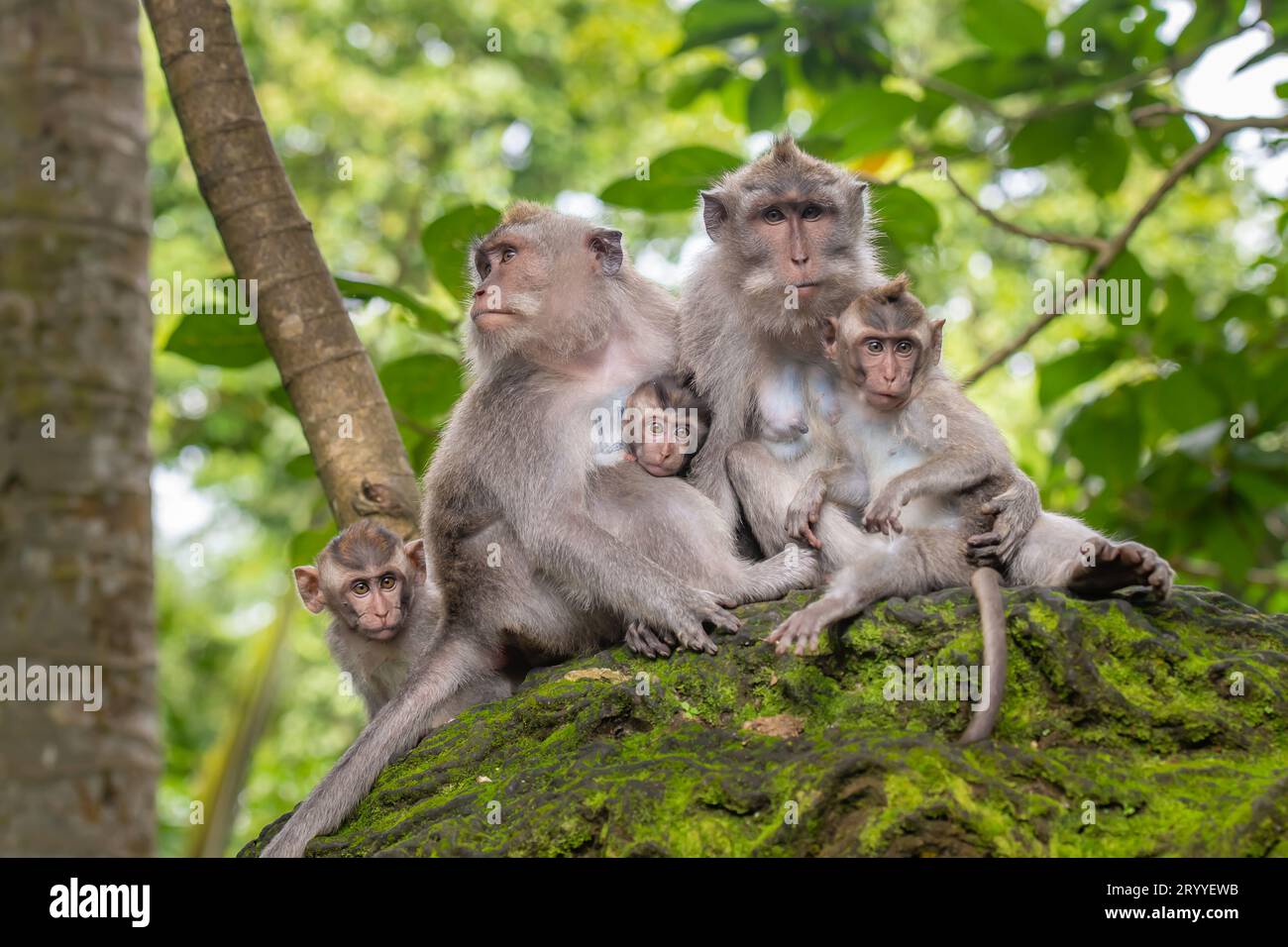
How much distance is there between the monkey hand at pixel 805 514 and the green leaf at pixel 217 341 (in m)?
2.17

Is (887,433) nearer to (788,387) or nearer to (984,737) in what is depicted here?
(788,387)

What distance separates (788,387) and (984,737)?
193 centimetres

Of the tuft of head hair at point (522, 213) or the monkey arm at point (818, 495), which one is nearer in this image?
the monkey arm at point (818, 495)

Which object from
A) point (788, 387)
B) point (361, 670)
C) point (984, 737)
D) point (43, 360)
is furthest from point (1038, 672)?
point (361, 670)

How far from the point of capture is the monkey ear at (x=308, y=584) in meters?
5.48

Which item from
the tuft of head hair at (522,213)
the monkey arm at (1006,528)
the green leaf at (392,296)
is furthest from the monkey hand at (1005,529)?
the green leaf at (392,296)

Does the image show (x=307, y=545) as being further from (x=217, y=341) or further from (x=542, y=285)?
(x=542, y=285)

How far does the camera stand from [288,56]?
16.1 metres

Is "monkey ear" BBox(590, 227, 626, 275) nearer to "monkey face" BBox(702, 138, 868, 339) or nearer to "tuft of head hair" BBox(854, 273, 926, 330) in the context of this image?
"monkey face" BBox(702, 138, 868, 339)

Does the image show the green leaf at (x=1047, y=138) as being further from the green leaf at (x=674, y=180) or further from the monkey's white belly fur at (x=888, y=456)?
the monkey's white belly fur at (x=888, y=456)

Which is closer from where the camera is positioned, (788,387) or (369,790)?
(369,790)

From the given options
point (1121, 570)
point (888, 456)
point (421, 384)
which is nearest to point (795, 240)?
point (888, 456)

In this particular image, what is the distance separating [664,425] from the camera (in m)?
4.92

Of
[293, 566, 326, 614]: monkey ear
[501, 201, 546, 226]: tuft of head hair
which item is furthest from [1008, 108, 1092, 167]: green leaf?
[293, 566, 326, 614]: monkey ear
